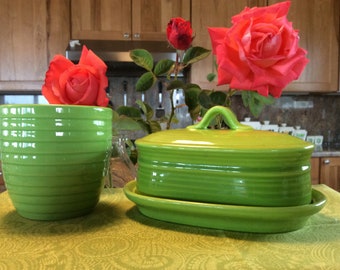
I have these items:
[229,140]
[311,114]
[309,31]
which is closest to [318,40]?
[309,31]

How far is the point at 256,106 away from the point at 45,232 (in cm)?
33

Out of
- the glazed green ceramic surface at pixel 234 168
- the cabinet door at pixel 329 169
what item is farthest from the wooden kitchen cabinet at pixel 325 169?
the glazed green ceramic surface at pixel 234 168

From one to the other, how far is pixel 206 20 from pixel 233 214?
200 centimetres

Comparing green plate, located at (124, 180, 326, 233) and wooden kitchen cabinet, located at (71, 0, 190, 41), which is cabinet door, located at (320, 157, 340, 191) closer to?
wooden kitchen cabinet, located at (71, 0, 190, 41)

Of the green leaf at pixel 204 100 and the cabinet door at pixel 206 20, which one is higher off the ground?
the cabinet door at pixel 206 20

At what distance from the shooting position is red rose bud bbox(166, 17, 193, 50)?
1.55ft

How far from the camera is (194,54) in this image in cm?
52

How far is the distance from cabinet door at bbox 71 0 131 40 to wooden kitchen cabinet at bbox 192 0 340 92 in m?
0.47

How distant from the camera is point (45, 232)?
0.35 metres

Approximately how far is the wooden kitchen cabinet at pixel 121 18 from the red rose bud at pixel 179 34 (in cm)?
166

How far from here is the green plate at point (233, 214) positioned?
0.32 metres

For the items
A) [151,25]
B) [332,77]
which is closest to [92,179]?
[151,25]

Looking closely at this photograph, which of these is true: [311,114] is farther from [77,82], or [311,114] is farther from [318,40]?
[77,82]

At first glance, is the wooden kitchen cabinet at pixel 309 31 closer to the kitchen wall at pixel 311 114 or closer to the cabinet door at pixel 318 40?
the cabinet door at pixel 318 40
